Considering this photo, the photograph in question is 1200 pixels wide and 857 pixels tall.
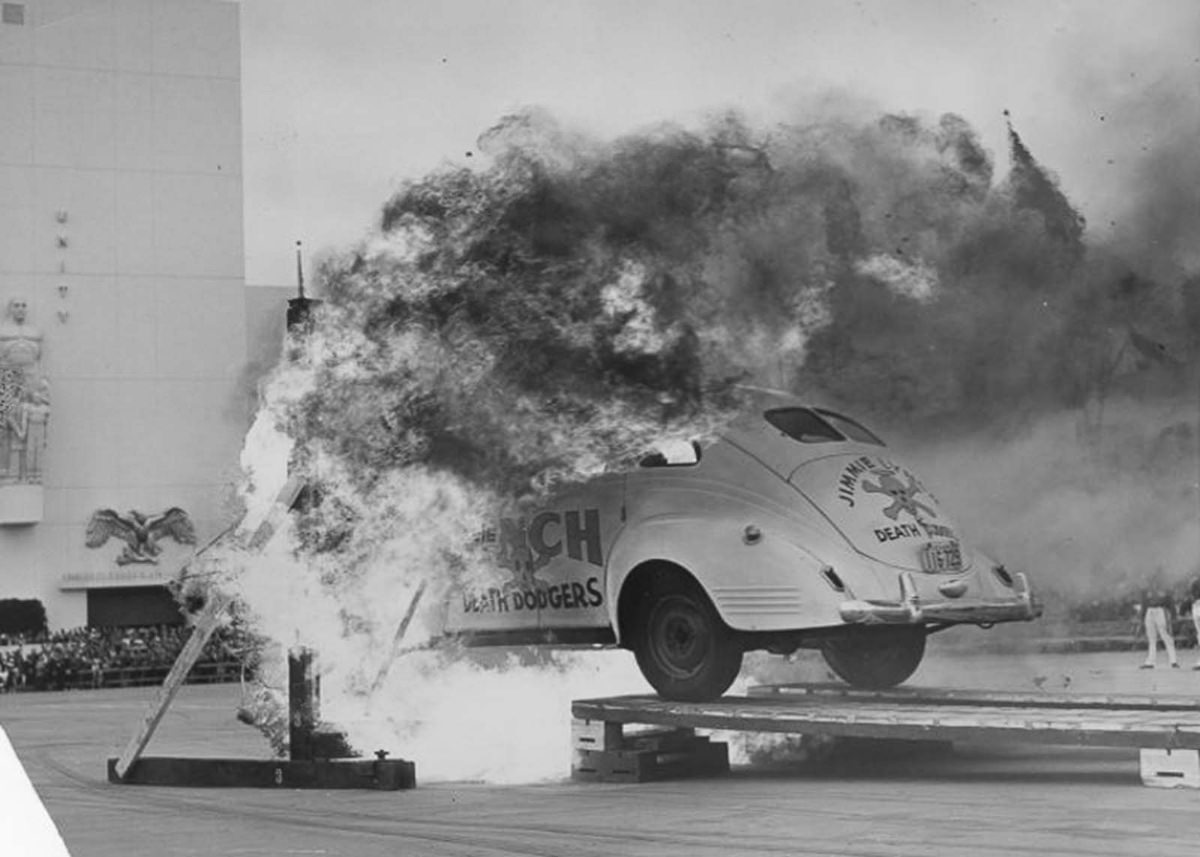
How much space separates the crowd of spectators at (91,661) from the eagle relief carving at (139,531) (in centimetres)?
439

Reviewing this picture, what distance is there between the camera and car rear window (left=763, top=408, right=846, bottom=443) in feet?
50.8

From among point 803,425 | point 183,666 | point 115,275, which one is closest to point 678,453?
point 803,425

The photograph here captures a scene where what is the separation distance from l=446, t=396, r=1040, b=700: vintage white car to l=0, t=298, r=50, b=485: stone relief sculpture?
3243cm

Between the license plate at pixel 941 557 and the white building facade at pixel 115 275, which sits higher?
the white building facade at pixel 115 275

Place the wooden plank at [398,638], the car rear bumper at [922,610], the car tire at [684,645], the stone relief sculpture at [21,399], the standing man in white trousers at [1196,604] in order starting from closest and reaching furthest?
1. the car rear bumper at [922,610]
2. the car tire at [684,645]
3. the wooden plank at [398,638]
4. the standing man in white trousers at [1196,604]
5. the stone relief sculpture at [21,399]

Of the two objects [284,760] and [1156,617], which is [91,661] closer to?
[1156,617]

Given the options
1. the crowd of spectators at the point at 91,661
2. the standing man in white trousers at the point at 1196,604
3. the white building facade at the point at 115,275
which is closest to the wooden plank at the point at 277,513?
the standing man in white trousers at the point at 1196,604

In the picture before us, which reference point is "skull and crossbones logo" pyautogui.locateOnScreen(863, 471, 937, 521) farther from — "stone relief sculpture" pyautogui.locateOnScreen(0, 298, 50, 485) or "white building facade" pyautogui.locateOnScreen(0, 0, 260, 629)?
"stone relief sculpture" pyautogui.locateOnScreen(0, 298, 50, 485)

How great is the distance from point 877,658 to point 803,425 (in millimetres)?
3104

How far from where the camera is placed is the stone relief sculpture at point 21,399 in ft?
152

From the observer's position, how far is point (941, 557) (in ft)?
49.7

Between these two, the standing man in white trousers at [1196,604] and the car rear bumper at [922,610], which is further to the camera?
the standing man in white trousers at [1196,604]

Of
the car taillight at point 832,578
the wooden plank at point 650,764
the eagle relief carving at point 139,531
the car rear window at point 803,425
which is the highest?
the eagle relief carving at point 139,531

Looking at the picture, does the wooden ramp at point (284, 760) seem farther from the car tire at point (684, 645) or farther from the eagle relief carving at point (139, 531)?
the eagle relief carving at point (139, 531)
